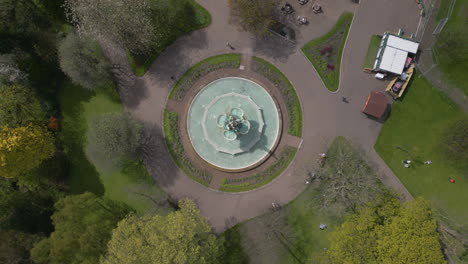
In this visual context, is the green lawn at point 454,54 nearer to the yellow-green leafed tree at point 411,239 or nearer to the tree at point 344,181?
the tree at point 344,181

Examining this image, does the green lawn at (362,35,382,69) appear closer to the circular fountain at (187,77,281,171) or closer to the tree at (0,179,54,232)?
the circular fountain at (187,77,281,171)

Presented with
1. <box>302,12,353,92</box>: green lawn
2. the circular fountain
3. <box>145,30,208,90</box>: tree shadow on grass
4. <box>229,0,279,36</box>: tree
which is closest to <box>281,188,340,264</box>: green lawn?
the circular fountain

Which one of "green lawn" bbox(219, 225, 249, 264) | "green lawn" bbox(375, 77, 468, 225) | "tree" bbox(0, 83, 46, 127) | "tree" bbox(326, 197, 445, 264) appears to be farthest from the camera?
"green lawn" bbox(375, 77, 468, 225)

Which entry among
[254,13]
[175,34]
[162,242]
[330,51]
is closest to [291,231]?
[162,242]

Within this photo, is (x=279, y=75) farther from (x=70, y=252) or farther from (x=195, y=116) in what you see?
(x=70, y=252)

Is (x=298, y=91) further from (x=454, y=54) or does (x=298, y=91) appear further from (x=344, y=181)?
(x=454, y=54)
